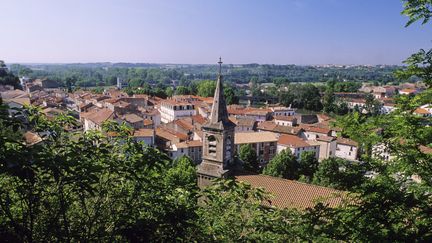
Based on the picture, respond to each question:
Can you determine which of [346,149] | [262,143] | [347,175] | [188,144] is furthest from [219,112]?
[346,149]

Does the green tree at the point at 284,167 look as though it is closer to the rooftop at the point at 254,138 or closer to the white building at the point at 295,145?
→ the rooftop at the point at 254,138

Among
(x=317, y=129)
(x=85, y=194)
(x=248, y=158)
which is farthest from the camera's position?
(x=317, y=129)

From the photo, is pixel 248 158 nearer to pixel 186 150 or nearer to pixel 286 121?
pixel 186 150

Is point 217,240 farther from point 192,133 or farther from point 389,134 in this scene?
point 192,133

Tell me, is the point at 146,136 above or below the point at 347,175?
below

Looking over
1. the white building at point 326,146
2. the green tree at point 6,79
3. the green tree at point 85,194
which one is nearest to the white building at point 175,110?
the white building at point 326,146

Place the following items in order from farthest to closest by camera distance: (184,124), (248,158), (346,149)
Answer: (184,124), (346,149), (248,158)
